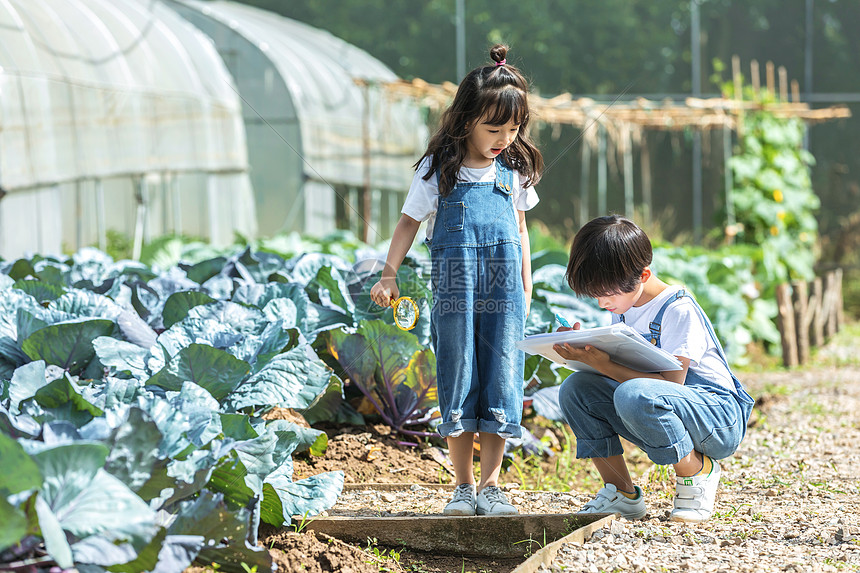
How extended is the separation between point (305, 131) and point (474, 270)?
769 centimetres

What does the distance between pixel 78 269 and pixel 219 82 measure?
5.67 metres

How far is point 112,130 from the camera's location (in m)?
7.07

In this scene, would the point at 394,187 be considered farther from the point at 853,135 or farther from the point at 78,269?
the point at 78,269

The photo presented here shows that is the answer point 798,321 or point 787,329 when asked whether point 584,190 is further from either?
point 787,329

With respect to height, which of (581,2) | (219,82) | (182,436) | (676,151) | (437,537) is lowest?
(437,537)

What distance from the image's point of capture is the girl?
6.97 ft

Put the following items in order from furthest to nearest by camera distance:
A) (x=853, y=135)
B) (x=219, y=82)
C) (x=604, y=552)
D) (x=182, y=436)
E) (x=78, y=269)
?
(x=853, y=135) < (x=219, y=82) < (x=78, y=269) < (x=604, y=552) < (x=182, y=436)

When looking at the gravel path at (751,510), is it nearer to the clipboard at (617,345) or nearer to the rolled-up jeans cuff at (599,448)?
the rolled-up jeans cuff at (599,448)

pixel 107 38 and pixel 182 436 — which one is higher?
pixel 107 38

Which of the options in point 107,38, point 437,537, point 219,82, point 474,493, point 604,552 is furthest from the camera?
point 219,82

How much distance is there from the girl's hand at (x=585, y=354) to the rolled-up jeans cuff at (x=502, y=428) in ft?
0.83

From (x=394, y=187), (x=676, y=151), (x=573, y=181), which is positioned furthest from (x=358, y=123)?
(x=676, y=151)

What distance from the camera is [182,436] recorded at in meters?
1.65

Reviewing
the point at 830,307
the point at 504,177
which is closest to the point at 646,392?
the point at 504,177
